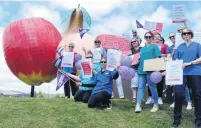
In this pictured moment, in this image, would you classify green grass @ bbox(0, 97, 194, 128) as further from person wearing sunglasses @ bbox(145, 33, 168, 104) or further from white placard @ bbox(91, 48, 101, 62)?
white placard @ bbox(91, 48, 101, 62)

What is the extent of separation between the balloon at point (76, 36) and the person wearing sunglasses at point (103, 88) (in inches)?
92.0

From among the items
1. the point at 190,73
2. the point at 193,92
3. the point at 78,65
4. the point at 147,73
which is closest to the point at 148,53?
the point at 147,73

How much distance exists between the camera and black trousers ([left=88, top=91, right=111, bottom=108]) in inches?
314

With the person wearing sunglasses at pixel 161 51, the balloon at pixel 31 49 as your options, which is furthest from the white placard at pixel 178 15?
the balloon at pixel 31 49

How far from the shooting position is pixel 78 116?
24.5ft

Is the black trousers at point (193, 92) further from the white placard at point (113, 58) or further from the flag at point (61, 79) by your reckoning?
the flag at point (61, 79)

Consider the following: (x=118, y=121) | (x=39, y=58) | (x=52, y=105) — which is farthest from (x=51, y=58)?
(x=118, y=121)

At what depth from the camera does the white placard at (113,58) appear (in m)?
7.83

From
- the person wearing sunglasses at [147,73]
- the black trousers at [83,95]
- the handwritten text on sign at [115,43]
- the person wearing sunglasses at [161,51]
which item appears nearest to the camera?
the person wearing sunglasses at [147,73]

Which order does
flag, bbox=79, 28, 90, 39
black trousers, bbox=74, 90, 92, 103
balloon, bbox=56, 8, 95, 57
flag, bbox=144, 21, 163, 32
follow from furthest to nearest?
flag, bbox=79, 28, 90, 39 → balloon, bbox=56, 8, 95, 57 → flag, bbox=144, 21, 163, 32 → black trousers, bbox=74, 90, 92, 103

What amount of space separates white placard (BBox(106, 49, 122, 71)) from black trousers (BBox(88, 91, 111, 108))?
2.14 feet

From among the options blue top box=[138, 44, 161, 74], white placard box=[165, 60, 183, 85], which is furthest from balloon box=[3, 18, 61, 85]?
white placard box=[165, 60, 183, 85]

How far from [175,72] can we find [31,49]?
5.86 meters

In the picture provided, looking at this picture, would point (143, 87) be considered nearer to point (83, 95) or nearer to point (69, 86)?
point (83, 95)
